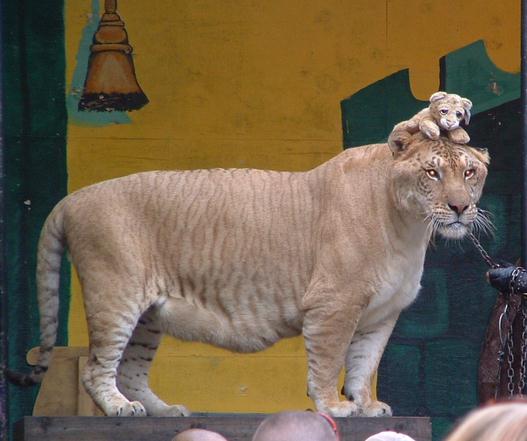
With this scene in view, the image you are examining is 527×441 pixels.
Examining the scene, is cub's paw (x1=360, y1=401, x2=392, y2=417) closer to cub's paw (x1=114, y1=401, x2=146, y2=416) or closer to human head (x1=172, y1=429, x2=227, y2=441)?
cub's paw (x1=114, y1=401, x2=146, y2=416)

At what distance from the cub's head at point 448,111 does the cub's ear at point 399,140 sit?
5.5 inches

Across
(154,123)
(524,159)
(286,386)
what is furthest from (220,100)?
(524,159)

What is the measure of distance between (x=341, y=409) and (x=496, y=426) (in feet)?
11.8

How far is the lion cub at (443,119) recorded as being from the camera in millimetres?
6098

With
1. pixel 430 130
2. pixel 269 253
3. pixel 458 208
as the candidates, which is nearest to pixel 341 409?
pixel 269 253

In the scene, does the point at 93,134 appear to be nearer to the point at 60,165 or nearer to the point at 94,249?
the point at 60,165

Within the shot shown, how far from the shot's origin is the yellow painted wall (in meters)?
8.07

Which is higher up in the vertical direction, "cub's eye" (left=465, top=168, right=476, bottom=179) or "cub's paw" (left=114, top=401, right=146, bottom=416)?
"cub's eye" (left=465, top=168, right=476, bottom=179)

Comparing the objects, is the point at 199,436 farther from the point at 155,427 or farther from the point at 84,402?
the point at 84,402

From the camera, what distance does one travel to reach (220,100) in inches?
321

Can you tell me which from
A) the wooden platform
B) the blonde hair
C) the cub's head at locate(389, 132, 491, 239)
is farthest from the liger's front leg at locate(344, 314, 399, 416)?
the blonde hair

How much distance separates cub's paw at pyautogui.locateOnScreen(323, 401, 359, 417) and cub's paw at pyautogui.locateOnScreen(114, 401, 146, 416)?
30.8 inches

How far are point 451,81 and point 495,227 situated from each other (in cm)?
87

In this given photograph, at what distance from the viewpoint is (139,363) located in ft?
22.0
